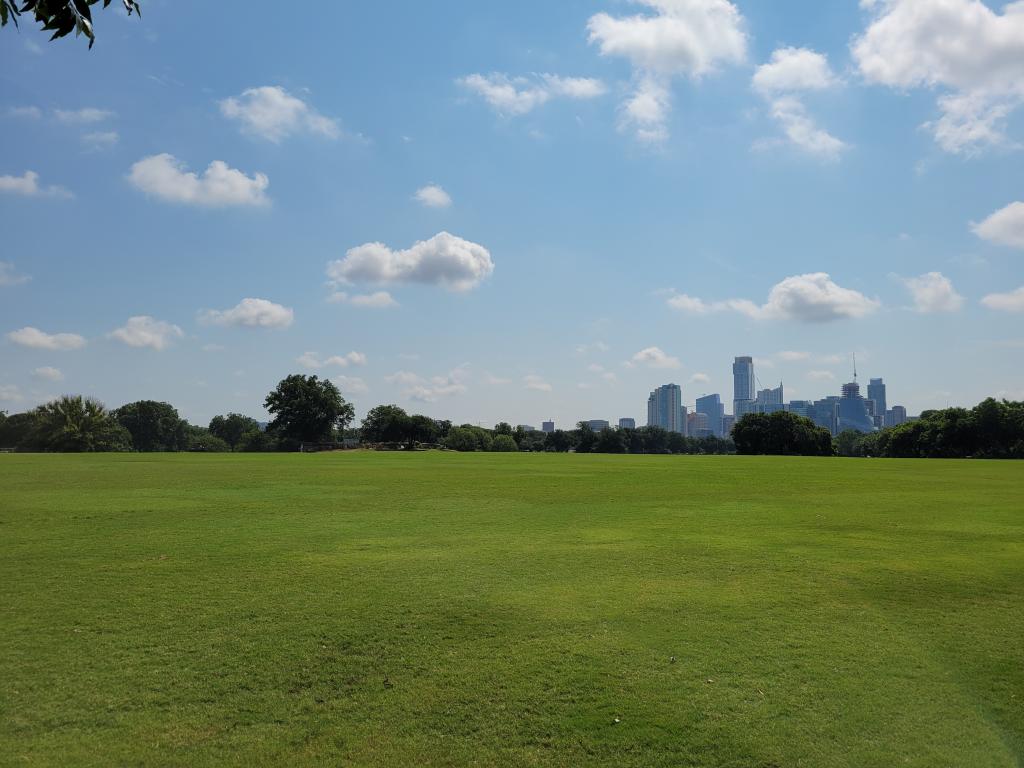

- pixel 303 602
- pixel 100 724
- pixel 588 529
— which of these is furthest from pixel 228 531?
pixel 100 724

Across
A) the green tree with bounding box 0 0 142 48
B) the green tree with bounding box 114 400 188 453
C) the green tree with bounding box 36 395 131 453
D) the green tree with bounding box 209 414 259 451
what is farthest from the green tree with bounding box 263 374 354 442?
the green tree with bounding box 0 0 142 48

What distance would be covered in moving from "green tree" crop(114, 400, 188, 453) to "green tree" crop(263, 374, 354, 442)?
186 feet

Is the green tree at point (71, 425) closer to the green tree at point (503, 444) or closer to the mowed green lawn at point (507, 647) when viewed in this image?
the green tree at point (503, 444)

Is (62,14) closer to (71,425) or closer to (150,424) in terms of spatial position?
(71,425)

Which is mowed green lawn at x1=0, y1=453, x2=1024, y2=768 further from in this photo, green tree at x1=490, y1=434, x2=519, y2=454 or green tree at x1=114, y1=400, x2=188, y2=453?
green tree at x1=114, y1=400, x2=188, y2=453

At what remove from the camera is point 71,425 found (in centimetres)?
8819

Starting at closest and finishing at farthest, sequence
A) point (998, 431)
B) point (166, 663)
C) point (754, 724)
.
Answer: point (754, 724), point (166, 663), point (998, 431)

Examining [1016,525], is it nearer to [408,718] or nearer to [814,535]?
[814,535]

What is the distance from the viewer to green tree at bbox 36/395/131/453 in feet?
289

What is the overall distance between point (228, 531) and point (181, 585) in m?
5.05

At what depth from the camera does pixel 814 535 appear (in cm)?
1485

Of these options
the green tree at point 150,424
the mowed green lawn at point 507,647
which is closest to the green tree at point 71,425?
the green tree at point 150,424

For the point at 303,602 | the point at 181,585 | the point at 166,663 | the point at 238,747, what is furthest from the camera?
the point at 181,585

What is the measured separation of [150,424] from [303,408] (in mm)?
63632
